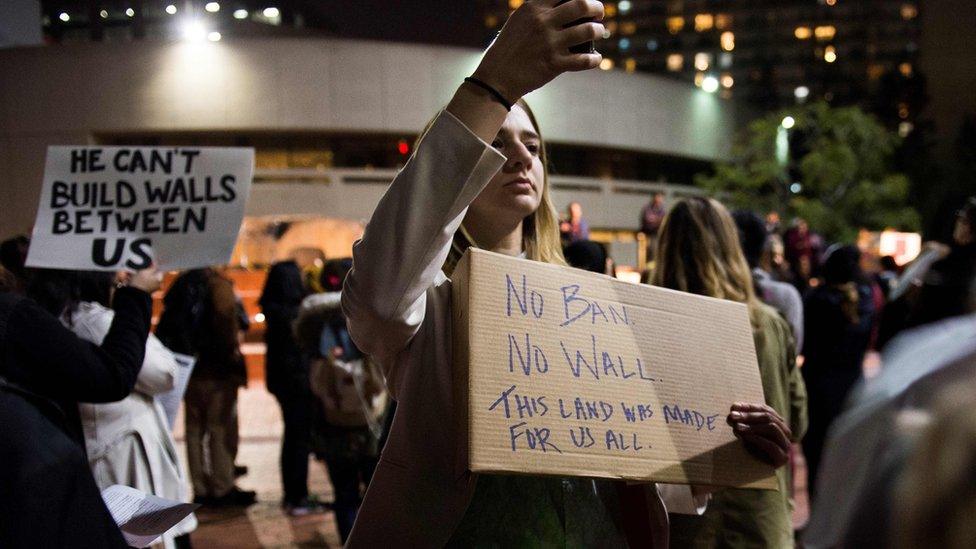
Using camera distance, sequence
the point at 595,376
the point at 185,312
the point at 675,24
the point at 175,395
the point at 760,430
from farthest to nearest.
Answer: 1. the point at 675,24
2. the point at 185,312
3. the point at 175,395
4. the point at 760,430
5. the point at 595,376

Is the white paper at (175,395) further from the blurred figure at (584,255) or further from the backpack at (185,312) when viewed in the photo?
the backpack at (185,312)

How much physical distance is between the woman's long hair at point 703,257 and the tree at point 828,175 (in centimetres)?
3107

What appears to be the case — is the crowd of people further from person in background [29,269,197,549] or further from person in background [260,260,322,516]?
person in background [260,260,322,516]

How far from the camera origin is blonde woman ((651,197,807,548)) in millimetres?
2947

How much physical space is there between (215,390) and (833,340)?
5.15 m

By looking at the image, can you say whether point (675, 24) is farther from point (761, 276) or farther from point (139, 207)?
point (139, 207)

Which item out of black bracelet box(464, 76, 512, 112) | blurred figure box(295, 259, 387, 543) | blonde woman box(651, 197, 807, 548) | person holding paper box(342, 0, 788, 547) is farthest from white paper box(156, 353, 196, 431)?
black bracelet box(464, 76, 512, 112)

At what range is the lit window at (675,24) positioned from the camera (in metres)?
108

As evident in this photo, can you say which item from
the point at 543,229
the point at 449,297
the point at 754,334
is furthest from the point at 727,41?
the point at 449,297

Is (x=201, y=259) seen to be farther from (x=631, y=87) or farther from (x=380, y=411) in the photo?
(x=631, y=87)

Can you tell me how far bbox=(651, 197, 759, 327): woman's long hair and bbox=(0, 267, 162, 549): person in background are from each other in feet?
6.52

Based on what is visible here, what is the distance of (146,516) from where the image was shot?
7.23ft

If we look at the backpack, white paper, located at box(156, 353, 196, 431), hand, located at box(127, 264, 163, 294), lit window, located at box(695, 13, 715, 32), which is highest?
lit window, located at box(695, 13, 715, 32)

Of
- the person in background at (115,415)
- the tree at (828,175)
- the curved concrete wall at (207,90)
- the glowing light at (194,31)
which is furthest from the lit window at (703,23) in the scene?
the person in background at (115,415)
